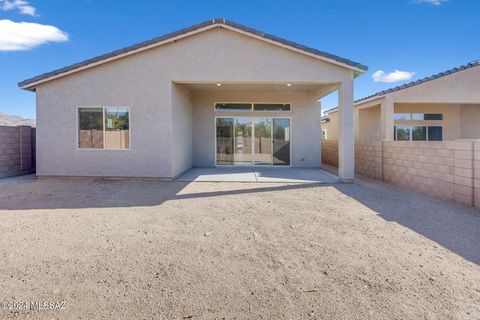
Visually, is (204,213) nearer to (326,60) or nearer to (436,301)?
(436,301)

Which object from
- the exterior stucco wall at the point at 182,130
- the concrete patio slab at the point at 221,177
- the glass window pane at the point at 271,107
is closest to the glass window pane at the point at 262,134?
the glass window pane at the point at 271,107

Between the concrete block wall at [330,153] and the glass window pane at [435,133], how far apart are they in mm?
5879

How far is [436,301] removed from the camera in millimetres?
2754

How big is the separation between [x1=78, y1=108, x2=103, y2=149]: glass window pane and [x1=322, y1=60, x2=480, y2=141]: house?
1226cm

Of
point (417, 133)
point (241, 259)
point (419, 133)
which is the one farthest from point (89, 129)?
point (419, 133)

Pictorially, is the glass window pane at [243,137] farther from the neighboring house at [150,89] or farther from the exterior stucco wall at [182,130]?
the neighboring house at [150,89]

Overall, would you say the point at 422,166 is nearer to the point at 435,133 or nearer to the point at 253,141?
the point at 253,141

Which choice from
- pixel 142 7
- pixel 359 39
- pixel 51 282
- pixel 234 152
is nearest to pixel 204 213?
pixel 51 282

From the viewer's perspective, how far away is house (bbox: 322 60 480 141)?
42.9ft

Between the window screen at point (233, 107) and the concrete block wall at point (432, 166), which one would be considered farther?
the window screen at point (233, 107)

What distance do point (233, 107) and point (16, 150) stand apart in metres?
9.55

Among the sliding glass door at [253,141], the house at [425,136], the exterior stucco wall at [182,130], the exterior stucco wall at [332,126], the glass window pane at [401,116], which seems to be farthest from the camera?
the exterior stucco wall at [332,126]

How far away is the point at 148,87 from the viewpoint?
33.0 ft

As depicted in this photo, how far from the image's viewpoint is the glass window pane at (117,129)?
1020cm
